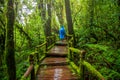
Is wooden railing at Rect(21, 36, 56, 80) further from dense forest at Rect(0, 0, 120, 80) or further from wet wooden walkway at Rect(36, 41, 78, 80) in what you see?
dense forest at Rect(0, 0, 120, 80)

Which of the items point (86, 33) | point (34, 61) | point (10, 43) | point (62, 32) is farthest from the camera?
point (62, 32)

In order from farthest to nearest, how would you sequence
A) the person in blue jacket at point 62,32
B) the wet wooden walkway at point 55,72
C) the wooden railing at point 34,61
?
1. the person in blue jacket at point 62,32
2. the wet wooden walkway at point 55,72
3. the wooden railing at point 34,61

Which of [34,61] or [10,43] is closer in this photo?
[10,43]

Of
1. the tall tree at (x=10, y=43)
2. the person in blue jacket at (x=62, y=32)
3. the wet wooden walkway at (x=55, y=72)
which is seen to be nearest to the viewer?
the tall tree at (x=10, y=43)

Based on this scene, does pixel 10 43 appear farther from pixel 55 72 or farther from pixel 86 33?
pixel 86 33

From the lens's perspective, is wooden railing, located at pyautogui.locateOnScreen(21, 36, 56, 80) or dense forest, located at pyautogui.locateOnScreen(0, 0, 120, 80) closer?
wooden railing, located at pyautogui.locateOnScreen(21, 36, 56, 80)

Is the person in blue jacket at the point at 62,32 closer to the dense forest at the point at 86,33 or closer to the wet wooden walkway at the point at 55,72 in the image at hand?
the dense forest at the point at 86,33

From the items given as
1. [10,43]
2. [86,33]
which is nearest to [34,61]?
[10,43]

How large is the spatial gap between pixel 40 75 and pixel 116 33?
16.1 feet

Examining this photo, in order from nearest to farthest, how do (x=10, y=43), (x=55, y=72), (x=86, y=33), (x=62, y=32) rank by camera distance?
(x=10, y=43) < (x=55, y=72) < (x=86, y=33) < (x=62, y=32)

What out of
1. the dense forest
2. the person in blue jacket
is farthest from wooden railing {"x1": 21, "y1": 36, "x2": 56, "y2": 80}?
the person in blue jacket

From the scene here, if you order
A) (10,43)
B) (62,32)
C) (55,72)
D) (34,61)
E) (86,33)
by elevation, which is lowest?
(55,72)


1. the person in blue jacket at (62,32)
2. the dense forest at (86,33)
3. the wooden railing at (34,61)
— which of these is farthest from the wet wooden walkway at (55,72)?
the person in blue jacket at (62,32)

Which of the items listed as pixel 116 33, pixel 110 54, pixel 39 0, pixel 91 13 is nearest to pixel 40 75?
pixel 110 54
